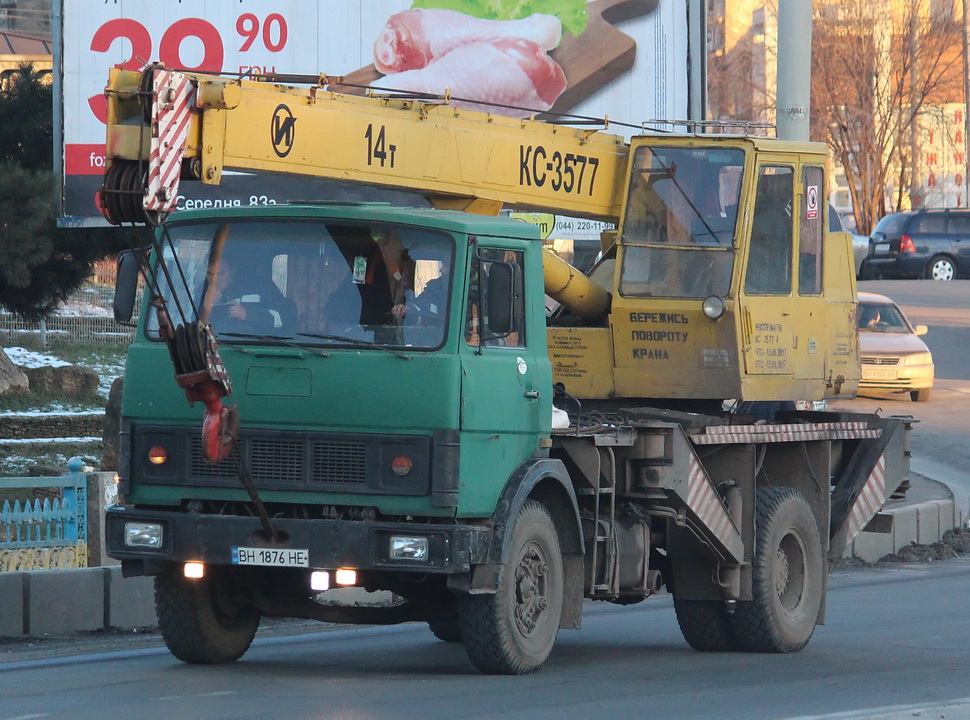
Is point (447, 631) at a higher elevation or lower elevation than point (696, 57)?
lower

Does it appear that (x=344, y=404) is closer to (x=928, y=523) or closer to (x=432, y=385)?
(x=432, y=385)

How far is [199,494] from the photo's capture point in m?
8.66

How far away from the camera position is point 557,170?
37.2 feet

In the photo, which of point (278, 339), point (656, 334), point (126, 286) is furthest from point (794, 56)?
point (126, 286)

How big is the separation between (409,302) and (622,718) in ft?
7.87

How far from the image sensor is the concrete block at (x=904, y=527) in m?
17.3

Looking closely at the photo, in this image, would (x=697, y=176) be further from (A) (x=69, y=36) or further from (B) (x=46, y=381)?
(B) (x=46, y=381)

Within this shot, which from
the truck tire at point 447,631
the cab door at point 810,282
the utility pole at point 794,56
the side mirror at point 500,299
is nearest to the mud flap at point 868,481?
the cab door at point 810,282

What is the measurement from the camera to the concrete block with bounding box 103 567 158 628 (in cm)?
1162

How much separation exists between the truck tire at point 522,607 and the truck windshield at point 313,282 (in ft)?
4.09

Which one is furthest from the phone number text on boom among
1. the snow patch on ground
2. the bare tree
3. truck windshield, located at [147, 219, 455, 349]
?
the bare tree

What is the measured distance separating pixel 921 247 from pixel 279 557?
3443cm

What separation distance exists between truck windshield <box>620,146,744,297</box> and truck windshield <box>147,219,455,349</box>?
9.98 ft

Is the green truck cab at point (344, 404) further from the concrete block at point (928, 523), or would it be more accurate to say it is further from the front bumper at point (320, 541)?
the concrete block at point (928, 523)
